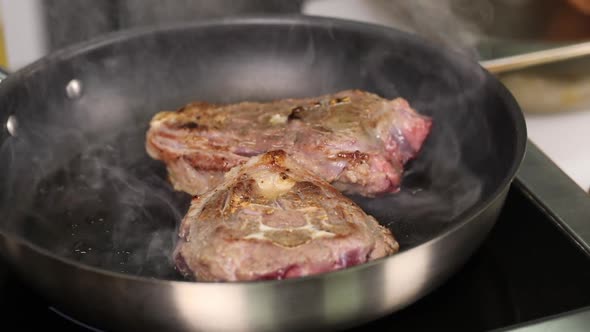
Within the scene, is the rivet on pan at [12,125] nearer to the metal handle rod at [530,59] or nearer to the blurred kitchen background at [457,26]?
the blurred kitchen background at [457,26]

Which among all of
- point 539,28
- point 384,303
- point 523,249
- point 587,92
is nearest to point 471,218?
point 384,303

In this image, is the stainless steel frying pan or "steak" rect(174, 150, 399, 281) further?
"steak" rect(174, 150, 399, 281)

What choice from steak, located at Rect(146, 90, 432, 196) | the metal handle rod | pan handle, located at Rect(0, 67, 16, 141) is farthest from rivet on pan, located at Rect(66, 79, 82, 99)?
the metal handle rod

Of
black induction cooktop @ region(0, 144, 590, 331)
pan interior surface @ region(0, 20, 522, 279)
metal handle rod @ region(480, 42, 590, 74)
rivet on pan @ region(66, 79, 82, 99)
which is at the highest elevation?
rivet on pan @ region(66, 79, 82, 99)

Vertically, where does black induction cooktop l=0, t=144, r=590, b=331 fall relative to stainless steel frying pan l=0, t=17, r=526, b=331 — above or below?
below

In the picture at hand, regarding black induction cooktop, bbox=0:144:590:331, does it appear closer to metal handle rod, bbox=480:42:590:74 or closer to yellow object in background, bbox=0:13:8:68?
metal handle rod, bbox=480:42:590:74

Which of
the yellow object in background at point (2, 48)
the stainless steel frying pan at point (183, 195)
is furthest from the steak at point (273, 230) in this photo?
the yellow object in background at point (2, 48)

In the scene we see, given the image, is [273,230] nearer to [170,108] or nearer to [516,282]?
[516,282]
